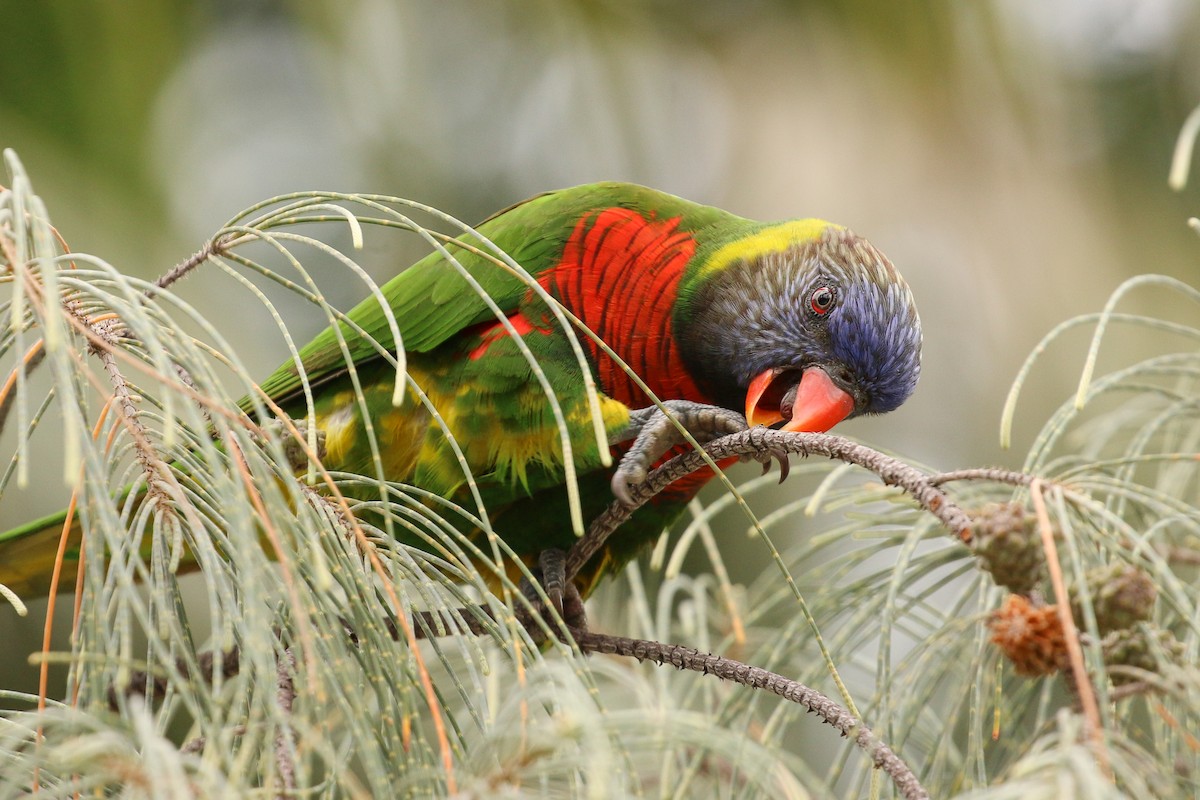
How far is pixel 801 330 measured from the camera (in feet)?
5.40

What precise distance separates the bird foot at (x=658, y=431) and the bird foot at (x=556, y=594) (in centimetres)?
23

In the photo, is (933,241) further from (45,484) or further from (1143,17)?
(45,484)

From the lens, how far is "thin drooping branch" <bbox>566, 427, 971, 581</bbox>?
0.76m

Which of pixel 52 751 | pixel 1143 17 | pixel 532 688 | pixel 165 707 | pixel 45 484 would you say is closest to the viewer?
pixel 52 751

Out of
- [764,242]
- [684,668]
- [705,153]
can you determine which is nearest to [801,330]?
[764,242]

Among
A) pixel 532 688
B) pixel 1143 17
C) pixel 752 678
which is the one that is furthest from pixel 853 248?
pixel 1143 17

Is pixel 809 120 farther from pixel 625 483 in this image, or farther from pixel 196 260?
pixel 196 260

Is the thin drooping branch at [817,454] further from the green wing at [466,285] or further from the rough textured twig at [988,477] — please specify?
the green wing at [466,285]

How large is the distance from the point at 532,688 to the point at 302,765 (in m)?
0.16

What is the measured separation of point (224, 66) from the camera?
351cm

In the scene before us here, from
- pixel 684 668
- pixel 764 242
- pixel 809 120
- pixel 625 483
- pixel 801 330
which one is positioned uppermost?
pixel 809 120

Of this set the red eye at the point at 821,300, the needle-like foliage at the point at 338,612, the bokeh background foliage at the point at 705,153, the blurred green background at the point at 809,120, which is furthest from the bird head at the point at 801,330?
the blurred green background at the point at 809,120

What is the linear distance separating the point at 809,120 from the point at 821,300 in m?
1.87

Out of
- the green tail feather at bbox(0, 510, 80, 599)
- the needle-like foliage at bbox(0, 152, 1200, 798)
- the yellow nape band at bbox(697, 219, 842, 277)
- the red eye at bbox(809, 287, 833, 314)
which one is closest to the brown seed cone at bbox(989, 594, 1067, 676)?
the needle-like foliage at bbox(0, 152, 1200, 798)
